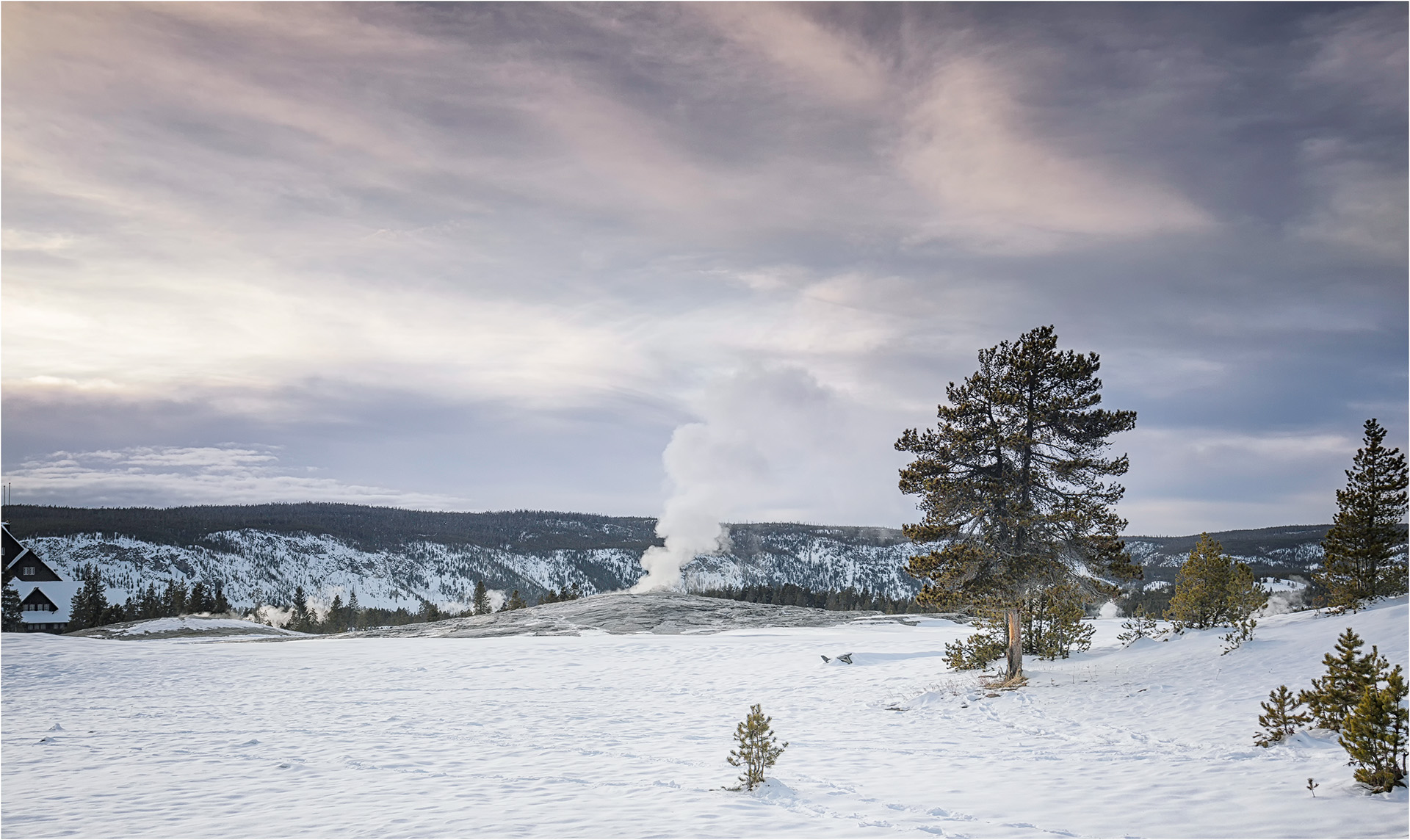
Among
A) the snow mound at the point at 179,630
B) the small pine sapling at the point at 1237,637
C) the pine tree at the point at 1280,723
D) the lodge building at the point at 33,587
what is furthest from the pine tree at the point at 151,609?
the pine tree at the point at 1280,723

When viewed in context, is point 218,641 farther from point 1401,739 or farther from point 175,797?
point 1401,739

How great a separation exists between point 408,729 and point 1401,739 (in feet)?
57.8

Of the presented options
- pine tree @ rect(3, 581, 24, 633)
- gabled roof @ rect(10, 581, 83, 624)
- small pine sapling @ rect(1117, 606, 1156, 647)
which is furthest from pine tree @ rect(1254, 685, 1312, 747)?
gabled roof @ rect(10, 581, 83, 624)

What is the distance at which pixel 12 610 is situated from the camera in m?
60.0

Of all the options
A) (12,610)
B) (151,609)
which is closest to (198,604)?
(151,609)

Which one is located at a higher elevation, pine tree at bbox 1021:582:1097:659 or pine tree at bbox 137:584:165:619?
pine tree at bbox 1021:582:1097:659

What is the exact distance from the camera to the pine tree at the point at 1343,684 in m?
9.95

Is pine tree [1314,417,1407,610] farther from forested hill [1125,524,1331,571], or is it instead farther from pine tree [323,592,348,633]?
forested hill [1125,524,1331,571]

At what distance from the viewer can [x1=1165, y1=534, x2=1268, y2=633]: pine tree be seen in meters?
22.6

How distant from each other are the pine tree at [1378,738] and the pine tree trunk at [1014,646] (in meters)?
11.7

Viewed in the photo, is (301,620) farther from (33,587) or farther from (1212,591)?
(1212,591)

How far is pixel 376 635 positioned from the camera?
4878 cm

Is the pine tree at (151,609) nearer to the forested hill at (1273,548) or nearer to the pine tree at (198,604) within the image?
the pine tree at (198,604)

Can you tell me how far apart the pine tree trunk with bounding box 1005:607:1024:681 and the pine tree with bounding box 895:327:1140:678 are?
4 centimetres
